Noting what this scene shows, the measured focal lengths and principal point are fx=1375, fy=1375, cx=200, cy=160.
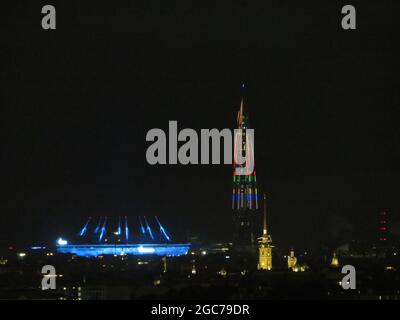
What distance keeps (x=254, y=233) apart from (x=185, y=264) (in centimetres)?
1041

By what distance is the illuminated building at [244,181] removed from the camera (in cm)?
5125

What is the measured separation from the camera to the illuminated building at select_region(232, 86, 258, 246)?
51.2 metres

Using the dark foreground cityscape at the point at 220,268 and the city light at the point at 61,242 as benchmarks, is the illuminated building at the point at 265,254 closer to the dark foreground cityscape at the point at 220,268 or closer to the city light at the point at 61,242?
the dark foreground cityscape at the point at 220,268

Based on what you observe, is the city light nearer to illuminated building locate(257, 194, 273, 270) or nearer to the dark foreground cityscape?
the dark foreground cityscape

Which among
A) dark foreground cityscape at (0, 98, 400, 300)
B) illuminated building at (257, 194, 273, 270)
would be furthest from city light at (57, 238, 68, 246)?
illuminated building at (257, 194, 273, 270)

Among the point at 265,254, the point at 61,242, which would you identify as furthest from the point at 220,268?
the point at 61,242

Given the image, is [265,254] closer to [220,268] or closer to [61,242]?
[220,268]

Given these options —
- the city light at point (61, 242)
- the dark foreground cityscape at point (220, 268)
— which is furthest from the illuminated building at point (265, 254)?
the city light at point (61, 242)

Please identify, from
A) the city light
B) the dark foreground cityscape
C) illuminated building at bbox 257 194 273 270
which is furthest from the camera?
the city light

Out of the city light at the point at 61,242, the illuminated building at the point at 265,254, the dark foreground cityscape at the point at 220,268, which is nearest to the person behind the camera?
the dark foreground cityscape at the point at 220,268
